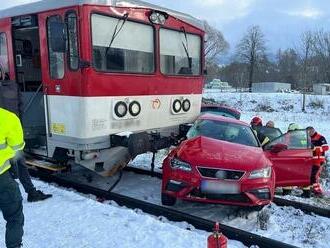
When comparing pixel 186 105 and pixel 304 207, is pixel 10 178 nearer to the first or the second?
pixel 304 207

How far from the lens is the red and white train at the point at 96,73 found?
7.29 m

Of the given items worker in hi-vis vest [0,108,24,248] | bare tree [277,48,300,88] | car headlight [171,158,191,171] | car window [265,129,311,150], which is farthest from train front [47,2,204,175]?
bare tree [277,48,300,88]

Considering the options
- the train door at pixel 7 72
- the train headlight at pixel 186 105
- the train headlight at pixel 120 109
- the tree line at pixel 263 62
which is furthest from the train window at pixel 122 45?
the tree line at pixel 263 62

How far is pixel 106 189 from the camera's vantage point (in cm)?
875

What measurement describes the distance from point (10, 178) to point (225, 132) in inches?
182

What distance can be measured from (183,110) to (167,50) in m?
1.40

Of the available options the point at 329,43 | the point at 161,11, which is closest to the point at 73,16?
the point at 161,11

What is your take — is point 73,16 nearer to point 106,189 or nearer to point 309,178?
point 106,189

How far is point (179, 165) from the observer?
693 cm

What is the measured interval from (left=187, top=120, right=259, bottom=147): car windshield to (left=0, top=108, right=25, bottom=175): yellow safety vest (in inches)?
173

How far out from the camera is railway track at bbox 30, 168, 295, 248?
5.76 metres

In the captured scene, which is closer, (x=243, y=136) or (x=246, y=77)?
(x=243, y=136)

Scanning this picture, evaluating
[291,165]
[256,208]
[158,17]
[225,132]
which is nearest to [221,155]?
[256,208]

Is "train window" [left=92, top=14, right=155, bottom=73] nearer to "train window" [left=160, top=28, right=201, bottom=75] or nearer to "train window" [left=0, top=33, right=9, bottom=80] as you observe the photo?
"train window" [left=160, top=28, right=201, bottom=75]
